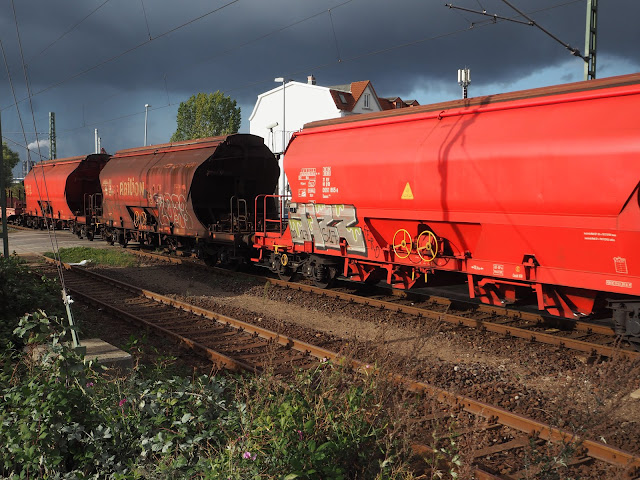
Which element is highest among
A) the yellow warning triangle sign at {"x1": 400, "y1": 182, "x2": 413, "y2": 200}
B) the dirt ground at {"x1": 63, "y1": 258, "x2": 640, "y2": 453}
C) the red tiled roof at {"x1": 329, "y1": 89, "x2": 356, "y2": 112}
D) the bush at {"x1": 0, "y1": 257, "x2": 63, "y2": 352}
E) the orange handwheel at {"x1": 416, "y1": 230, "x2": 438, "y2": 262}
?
the red tiled roof at {"x1": 329, "y1": 89, "x2": 356, "y2": 112}

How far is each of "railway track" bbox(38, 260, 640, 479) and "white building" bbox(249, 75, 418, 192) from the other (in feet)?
139

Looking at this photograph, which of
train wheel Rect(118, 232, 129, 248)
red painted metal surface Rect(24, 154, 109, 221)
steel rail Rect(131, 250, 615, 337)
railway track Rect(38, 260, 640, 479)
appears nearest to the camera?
railway track Rect(38, 260, 640, 479)

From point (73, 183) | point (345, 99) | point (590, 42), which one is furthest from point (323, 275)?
point (345, 99)

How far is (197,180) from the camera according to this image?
1623 cm

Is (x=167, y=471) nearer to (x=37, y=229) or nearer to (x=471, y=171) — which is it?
(x=471, y=171)

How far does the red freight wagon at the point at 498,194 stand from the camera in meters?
7.29

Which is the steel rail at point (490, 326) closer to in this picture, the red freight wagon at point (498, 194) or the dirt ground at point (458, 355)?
the dirt ground at point (458, 355)

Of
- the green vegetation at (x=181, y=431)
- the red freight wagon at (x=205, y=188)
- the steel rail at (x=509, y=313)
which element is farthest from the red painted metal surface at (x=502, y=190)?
the red freight wagon at (x=205, y=188)

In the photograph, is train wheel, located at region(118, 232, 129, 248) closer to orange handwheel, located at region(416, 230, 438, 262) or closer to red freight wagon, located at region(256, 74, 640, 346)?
red freight wagon, located at region(256, 74, 640, 346)

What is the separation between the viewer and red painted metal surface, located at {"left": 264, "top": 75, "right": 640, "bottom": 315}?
286 inches

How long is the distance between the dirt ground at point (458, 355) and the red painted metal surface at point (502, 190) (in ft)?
3.60

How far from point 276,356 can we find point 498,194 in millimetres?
4332

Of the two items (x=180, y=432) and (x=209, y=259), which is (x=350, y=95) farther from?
(x=180, y=432)

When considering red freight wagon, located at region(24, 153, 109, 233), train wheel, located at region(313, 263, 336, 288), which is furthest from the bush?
red freight wagon, located at region(24, 153, 109, 233)
